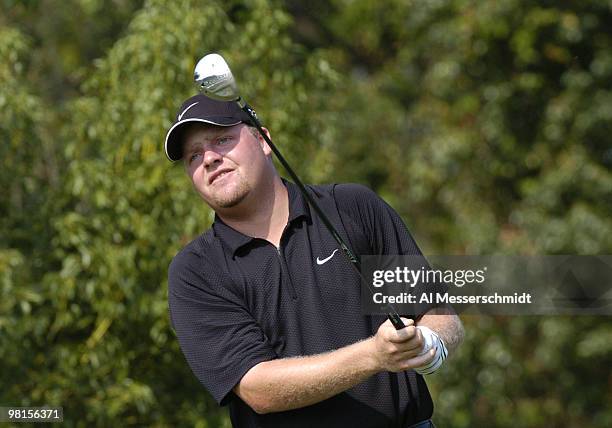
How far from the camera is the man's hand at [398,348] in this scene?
8.68 ft

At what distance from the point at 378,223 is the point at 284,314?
0.39 m

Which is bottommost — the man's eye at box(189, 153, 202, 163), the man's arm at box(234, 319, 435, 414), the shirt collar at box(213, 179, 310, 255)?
the man's arm at box(234, 319, 435, 414)

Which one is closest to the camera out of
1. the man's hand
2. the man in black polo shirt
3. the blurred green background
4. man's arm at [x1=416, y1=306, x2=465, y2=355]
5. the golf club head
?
the man's hand

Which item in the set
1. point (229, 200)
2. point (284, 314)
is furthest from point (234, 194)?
point (284, 314)

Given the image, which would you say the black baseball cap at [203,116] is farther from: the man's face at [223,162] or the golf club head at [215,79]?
the golf club head at [215,79]

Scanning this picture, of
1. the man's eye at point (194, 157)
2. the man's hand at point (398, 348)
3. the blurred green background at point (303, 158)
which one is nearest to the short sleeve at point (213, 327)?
the man's eye at point (194, 157)

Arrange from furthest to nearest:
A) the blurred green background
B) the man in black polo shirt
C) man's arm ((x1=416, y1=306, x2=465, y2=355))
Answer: the blurred green background < man's arm ((x1=416, y1=306, x2=465, y2=355)) < the man in black polo shirt

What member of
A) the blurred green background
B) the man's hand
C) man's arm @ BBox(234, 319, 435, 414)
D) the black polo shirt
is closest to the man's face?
the black polo shirt

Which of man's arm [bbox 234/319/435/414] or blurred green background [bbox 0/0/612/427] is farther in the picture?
blurred green background [bbox 0/0/612/427]

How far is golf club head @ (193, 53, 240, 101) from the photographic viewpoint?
109 inches

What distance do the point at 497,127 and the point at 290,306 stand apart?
30.2 ft

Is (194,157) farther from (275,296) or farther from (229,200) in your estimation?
(275,296)

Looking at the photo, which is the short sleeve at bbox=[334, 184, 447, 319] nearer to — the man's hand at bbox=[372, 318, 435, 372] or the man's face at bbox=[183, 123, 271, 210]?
the man's face at bbox=[183, 123, 271, 210]

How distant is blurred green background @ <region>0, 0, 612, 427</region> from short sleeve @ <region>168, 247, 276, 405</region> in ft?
8.44
